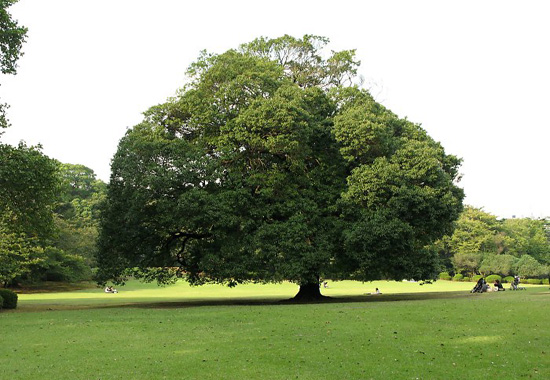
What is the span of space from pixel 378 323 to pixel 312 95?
19955 millimetres

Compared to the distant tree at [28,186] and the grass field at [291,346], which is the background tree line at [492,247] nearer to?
the grass field at [291,346]

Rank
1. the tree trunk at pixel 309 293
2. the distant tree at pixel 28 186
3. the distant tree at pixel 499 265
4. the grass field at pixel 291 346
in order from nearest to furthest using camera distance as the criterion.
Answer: the grass field at pixel 291 346 < the distant tree at pixel 28 186 < the tree trunk at pixel 309 293 < the distant tree at pixel 499 265

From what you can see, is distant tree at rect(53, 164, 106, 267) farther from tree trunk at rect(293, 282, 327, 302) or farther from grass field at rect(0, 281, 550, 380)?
tree trunk at rect(293, 282, 327, 302)

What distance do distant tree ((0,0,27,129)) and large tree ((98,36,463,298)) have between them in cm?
787

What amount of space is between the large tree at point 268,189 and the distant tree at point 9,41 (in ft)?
25.8

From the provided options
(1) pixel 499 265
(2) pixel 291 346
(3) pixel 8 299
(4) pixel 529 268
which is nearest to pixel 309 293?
(3) pixel 8 299

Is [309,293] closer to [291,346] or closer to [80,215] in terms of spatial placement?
[291,346]

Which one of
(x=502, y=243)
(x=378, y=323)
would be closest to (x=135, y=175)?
(x=378, y=323)

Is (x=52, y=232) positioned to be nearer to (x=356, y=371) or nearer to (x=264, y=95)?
(x=264, y=95)

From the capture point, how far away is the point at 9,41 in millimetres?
26094

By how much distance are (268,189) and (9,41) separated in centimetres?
1638

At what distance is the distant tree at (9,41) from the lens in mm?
25453

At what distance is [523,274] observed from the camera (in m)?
69.1

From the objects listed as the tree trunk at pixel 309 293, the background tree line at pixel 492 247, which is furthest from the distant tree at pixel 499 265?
the tree trunk at pixel 309 293
